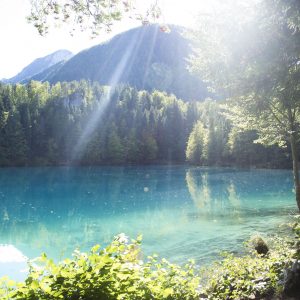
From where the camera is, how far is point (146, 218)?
2975 cm

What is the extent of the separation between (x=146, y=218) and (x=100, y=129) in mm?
90924

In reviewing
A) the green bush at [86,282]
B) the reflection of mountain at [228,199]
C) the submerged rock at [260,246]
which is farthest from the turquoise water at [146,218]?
the green bush at [86,282]

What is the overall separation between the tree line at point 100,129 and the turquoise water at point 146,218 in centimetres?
5072

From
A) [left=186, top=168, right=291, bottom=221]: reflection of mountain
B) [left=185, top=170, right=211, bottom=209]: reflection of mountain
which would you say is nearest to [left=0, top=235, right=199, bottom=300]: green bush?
[left=186, top=168, right=291, bottom=221]: reflection of mountain

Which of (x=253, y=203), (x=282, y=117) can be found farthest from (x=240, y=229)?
(x=253, y=203)

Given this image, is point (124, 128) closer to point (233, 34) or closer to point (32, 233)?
point (32, 233)

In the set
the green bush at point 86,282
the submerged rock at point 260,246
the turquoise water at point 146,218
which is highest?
the green bush at point 86,282

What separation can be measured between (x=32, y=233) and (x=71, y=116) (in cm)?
9316

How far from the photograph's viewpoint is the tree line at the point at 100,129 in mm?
101312

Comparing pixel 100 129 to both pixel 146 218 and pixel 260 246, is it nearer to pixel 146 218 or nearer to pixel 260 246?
pixel 146 218

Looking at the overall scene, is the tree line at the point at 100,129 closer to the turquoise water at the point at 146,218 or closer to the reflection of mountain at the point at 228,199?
the reflection of mountain at the point at 228,199

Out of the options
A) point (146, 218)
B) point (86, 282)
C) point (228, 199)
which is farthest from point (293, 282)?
point (228, 199)

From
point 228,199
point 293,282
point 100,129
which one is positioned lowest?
point 228,199

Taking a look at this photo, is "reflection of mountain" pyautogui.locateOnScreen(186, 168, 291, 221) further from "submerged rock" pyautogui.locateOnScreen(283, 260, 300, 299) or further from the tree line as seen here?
the tree line
